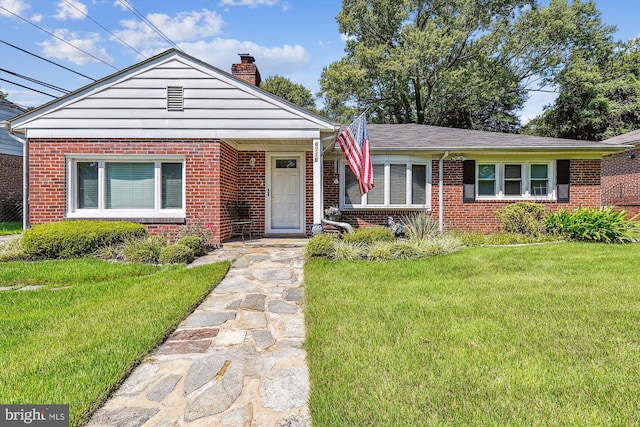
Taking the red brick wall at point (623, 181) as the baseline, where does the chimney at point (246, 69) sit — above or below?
above

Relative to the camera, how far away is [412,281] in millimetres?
4910

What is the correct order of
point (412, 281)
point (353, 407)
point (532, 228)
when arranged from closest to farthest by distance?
point (353, 407) < point (412, 281) < point (532, 228)

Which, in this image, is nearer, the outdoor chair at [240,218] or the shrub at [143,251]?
the shrub at [143,251]

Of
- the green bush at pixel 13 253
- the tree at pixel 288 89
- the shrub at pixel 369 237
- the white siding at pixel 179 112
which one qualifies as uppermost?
the tree at pixel 288 89

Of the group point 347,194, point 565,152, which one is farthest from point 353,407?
point 565,152

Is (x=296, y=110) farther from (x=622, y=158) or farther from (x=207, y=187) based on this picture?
(x=622, y=158)

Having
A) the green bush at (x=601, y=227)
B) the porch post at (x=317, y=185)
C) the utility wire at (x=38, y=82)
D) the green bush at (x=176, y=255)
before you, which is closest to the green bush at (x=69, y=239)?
the green bush at (x=176, y=255)

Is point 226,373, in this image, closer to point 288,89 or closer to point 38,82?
point 38,82

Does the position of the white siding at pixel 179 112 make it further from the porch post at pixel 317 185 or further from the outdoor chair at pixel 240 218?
the outdoor chair at pixel 240 218

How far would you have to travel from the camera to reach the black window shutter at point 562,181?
9914mm

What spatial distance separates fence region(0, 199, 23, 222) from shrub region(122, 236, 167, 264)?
43.7ft

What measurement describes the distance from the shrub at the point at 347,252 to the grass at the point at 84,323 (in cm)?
214

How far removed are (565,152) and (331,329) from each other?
32.9 feet

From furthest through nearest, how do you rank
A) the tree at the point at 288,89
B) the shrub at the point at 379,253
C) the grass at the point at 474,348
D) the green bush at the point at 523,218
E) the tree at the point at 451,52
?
1. the tree at the point at 288,89
2. the tree at the point at 451,52
3. the green bush at the point at 523,218
4. the shrub at the point at 379,253
5. the grass at the point at 474,348
